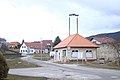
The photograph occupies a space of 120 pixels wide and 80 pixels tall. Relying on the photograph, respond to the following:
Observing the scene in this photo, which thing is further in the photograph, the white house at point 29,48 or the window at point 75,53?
the white house at point 29,48

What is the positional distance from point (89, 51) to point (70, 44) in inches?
168

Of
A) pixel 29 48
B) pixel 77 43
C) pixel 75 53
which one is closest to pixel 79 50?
pixel 75 53

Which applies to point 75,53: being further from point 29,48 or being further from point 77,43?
point 29,48

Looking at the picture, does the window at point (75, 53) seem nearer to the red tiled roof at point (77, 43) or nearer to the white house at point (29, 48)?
the red tiled roof at point (77, 43)

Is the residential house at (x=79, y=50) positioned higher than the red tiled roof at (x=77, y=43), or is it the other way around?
the red tiled roof at (x=77, y=43)

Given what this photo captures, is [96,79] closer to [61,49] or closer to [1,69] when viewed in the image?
[1,69]

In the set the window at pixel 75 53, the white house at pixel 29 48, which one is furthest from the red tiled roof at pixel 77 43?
the white house at pixel 29 48

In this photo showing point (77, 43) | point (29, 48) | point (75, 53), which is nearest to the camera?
point (75, 53)

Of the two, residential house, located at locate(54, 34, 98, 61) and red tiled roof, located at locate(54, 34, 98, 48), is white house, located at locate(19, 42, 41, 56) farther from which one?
residential house, located at locate(54, 34, 98, 61)

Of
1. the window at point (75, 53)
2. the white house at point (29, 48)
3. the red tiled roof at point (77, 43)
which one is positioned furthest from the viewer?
the white house at point (29, 48)

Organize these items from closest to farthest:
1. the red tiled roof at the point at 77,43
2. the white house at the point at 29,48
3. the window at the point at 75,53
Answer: the window at the point at 75,53 < the red tiled roof at the point at 77,43 < the white house at the point at 29,48

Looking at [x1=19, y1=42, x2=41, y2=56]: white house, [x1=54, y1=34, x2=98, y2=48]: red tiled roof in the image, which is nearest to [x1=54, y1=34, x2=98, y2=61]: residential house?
[x1=54, y1=34, x2=98, y2=48]: red tiled roof

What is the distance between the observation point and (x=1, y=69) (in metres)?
17.3

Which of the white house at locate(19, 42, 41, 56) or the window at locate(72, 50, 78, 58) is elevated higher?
the white house at locate(19, 42, 41, 56)
